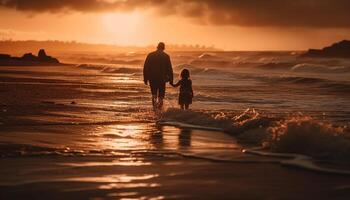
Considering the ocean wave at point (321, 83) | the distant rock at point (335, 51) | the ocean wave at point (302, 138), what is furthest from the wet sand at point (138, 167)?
the distant rock at point (335, 51)

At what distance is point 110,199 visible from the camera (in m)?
5.97

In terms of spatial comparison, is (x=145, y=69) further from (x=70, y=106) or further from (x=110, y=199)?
(x=110, y=199)

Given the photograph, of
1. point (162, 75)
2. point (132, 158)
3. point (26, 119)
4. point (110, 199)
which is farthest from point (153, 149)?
point (162, 75)

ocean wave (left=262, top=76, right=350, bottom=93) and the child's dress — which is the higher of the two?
the child's dress

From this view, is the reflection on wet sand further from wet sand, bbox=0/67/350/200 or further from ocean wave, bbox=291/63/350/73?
ocean wave, bbox=291/63/350/73

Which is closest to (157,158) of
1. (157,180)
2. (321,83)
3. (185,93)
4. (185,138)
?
(157,180)

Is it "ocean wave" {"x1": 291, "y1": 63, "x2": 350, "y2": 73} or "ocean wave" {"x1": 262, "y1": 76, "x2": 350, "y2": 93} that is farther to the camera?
"ocean wave" {"x1": 291, "y1": 63, "x2": 350, "y2": 73}

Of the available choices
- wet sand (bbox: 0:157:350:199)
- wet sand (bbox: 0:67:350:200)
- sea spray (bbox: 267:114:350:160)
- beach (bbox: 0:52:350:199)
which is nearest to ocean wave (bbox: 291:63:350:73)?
beach (bbox: 0:52:350:199)

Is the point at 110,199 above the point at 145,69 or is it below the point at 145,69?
below

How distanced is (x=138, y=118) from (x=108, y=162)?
6.95 m

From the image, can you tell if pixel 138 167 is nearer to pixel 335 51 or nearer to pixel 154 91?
pixel 154 91

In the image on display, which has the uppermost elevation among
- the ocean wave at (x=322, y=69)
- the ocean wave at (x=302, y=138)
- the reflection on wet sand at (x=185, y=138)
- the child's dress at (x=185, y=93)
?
the ocean wave at (x=322, y=69)

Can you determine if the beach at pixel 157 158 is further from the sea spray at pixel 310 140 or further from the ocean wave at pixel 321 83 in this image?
the ocean wave at pixel 321 83

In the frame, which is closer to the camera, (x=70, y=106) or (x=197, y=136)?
(x=197, y=136)
